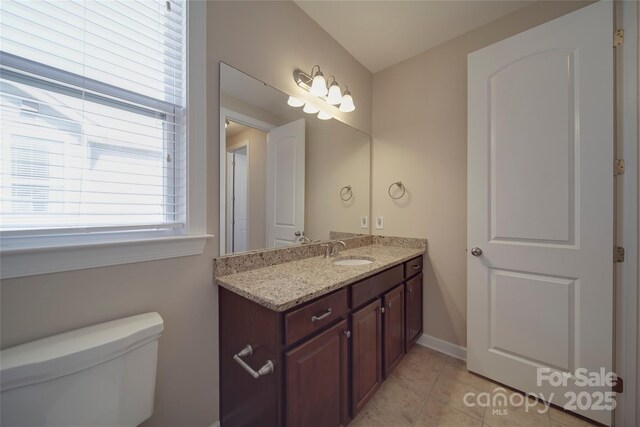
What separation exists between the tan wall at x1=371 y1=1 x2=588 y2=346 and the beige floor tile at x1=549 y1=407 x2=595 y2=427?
0.58 m

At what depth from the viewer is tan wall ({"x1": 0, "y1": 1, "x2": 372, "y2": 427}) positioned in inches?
31.3

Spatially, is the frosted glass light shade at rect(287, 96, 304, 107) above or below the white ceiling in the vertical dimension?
below

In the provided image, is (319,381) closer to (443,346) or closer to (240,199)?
(240,199)

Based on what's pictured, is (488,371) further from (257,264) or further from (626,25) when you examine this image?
(626,25)

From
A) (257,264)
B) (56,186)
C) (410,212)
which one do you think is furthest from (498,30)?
(56,186)

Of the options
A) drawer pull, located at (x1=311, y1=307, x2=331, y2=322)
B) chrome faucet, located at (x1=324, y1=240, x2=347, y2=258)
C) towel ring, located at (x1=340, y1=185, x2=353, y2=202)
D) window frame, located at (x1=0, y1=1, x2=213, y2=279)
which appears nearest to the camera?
window frame, located at (x1=0, y1=1, x2=213, y2=279)

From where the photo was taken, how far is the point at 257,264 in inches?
53.9

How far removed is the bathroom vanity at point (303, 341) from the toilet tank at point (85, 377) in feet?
1.12

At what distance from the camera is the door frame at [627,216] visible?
1231 mm

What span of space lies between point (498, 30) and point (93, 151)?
257 cm

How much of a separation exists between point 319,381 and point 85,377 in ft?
2.70

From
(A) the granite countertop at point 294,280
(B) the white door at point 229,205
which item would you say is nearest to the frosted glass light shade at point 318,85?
(B) the white door at point 229,205

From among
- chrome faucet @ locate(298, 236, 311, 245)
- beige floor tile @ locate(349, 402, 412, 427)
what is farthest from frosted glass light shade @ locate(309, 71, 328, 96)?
beige floor tile @ locate(349, 402, 412, 427)

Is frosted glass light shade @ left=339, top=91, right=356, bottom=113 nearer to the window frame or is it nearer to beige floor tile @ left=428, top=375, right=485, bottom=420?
the window frame
